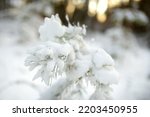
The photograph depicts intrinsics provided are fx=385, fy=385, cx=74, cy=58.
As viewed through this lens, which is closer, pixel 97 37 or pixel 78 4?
pixel 97 37

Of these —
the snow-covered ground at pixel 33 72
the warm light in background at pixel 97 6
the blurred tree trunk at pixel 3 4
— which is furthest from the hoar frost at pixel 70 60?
the blurred tree trunk at pixel 3 4

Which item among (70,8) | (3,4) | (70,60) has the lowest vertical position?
(3,4)

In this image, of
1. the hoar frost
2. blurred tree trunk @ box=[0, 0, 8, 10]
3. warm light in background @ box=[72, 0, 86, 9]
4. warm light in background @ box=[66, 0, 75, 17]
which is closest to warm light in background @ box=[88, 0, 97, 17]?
warm light in background @ box=[72, 0, 86, 9]

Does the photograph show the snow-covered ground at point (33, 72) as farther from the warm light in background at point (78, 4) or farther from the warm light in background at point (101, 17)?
the warm light in background at point (78, 4)

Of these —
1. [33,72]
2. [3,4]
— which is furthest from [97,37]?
[3,4]

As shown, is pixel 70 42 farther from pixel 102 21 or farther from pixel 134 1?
pixel 102 21

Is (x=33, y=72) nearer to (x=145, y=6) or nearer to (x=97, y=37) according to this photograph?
(x=97, y=37)
